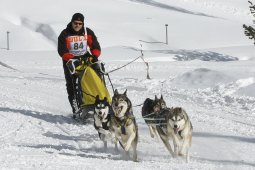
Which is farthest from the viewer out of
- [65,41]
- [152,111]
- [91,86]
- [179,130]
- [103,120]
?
[65,41]

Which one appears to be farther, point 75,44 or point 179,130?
point 75,44

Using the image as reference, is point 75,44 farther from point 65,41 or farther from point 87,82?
point 87,82

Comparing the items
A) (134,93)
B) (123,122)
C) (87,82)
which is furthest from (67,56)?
(134,93)

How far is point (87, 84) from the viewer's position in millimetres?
8719

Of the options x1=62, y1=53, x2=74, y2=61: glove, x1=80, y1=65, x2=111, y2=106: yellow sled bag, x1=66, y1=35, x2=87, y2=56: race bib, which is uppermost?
x1=66, y1=35, x2=87, y2=56: race bib

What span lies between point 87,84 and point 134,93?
17.0 feet

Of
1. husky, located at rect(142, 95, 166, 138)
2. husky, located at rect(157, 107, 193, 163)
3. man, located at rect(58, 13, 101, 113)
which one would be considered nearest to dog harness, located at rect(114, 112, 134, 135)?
husky, located at rect(157, 107, 193, 163)

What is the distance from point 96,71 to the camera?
890 cm

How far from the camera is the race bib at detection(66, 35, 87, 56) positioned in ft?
30.1

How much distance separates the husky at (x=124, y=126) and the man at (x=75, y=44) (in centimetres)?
213

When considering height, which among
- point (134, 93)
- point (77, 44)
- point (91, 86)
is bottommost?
point (134, 93)

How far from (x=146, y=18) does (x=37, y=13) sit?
278 inches

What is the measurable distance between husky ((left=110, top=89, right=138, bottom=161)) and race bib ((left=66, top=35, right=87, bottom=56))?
2.28 metres

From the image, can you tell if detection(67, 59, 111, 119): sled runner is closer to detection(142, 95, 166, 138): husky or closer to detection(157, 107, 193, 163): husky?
detection(142, 95, 166, 138): husky
